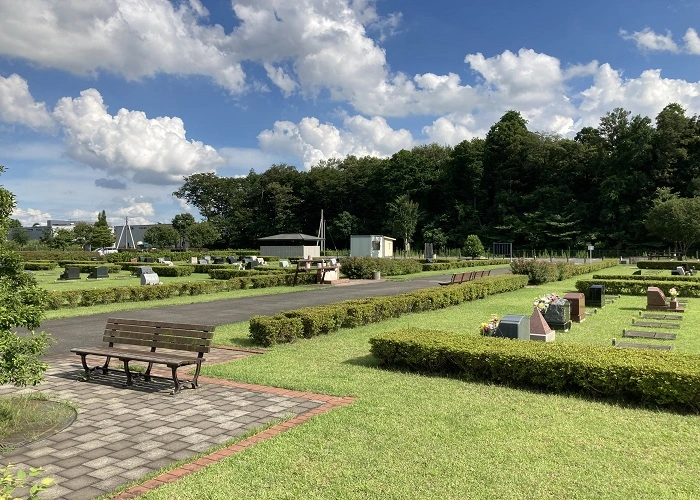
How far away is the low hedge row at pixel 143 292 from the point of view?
15.9 m

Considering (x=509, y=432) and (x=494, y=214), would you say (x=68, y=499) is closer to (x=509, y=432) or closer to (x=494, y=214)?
(x=509, y=432)

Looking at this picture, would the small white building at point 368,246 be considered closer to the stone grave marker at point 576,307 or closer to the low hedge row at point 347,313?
the low hedge row at point 347,313

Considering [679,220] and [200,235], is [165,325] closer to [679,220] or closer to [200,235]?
[679,220]

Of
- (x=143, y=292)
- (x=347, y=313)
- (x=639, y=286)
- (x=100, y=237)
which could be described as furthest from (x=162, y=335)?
(x=100, y=237)

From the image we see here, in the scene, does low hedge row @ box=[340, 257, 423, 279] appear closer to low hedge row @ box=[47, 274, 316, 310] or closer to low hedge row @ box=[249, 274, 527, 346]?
low hedge row @ box=[47, 274, 316, 310]

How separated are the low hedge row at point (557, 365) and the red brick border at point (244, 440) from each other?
167 centimetres

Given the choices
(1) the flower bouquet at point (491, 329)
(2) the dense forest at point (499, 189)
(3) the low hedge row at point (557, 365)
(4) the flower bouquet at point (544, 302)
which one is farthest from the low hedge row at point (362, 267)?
(2) the dense forest at point (499, 189)

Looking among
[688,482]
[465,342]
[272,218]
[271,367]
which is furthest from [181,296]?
[272,218]

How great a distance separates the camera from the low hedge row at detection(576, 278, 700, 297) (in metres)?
18.9

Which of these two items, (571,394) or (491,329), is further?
(491,329)

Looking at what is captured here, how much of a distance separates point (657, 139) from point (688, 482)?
6740 centimetres

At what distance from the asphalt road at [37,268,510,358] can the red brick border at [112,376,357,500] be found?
4.42 meters

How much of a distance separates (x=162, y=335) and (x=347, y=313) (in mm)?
4864

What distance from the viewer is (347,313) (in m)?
11.2
